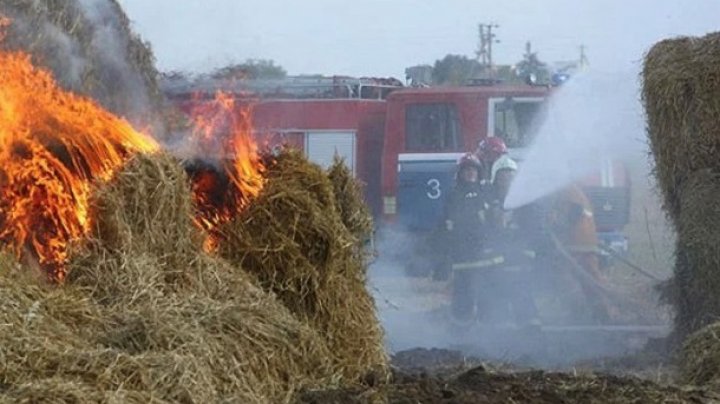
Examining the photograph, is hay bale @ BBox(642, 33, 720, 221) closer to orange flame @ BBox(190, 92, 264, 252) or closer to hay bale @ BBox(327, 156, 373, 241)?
hay bale @ BBox(327, 156, 373, 241)

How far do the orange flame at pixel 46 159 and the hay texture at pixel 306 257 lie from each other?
0.78 meters

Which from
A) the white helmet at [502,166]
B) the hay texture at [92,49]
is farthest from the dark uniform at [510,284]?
the hay texture at [92,49]

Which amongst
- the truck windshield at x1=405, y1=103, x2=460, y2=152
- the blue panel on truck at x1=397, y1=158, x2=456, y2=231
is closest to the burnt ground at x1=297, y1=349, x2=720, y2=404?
the blue panel on truck at x1=397, y1=158, x2=456, y2=231

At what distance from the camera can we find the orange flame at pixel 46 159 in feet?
25.8

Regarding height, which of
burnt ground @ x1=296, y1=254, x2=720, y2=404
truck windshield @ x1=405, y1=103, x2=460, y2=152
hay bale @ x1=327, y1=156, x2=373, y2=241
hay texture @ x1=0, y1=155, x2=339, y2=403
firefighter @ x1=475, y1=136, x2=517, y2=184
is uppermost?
truck windshield @ x1=405, y1=103, x2=460, y2=152

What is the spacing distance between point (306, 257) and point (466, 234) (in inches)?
273

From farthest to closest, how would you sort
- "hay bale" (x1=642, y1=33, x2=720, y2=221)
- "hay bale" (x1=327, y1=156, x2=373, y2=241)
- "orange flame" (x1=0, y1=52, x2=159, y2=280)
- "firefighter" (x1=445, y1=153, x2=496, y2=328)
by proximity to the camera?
1. "firefighter" (x1=445, y1=153, x2=496, y2=328)
2. "hay bale" (x1=642, y1=33, x2=720, y2=221)
3. "hay bale" (x1=327, y1=156, x2=373, y2=241)
4. "orange flame" (x1=0, y1=52, x2=159, y2=280)

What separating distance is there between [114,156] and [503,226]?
7607 mm

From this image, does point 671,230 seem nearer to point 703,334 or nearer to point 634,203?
point 703,334

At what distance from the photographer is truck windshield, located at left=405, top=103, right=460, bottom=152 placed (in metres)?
21.6

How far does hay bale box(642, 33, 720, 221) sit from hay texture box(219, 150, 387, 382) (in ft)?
14.5

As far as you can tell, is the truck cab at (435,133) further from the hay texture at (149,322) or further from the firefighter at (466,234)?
the hay texture at (149,322)

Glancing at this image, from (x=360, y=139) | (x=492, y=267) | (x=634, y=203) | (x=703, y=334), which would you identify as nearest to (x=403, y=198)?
(x=360, y=139)

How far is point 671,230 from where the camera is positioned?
12828 millimetres
